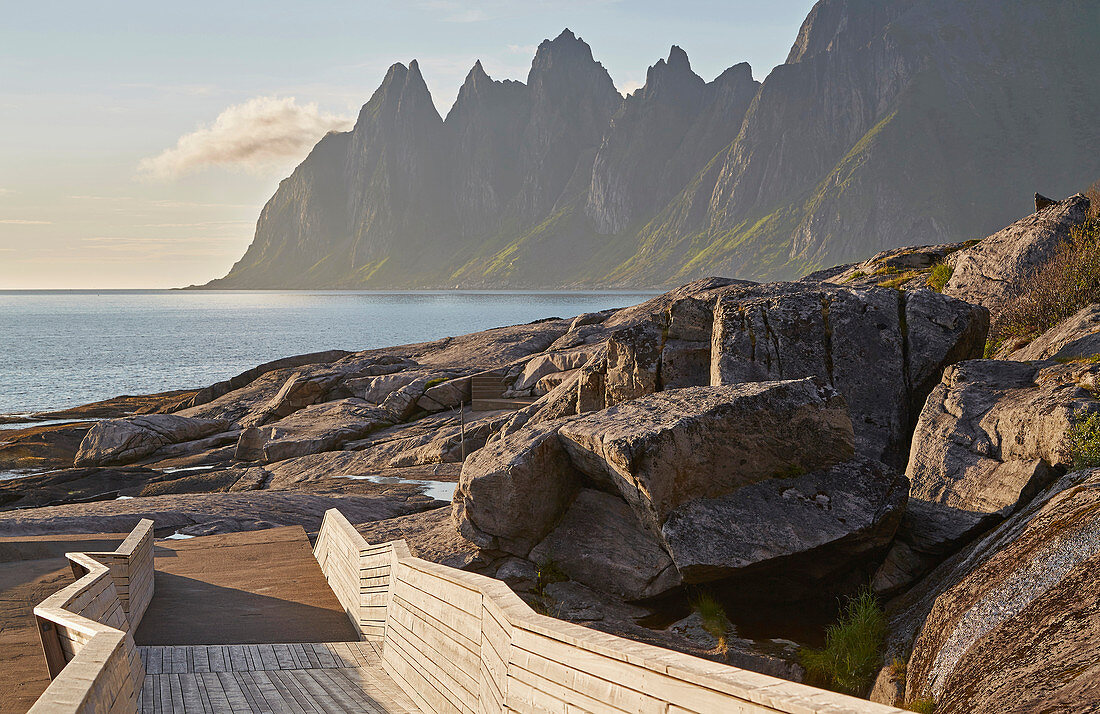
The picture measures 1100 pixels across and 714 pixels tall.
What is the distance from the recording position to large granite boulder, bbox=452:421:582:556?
11992mm

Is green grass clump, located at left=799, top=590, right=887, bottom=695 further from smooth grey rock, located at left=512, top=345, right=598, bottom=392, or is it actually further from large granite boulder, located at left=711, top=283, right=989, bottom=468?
smooth grey rock, located at left=512, top=345, right=598, bottom=392

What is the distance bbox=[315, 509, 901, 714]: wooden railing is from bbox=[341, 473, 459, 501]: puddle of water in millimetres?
9349

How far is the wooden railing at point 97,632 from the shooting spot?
16.7ft

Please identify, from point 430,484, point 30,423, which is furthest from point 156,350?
point 430,484

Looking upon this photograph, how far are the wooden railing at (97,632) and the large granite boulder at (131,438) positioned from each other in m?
23.5

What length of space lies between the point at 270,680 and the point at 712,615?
5.55 meters

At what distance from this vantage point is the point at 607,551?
38.1ft

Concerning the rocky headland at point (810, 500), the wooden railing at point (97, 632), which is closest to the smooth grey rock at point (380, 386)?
the rocky headland at point (810, 500)

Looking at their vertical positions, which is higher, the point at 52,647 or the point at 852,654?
the point at 52,647

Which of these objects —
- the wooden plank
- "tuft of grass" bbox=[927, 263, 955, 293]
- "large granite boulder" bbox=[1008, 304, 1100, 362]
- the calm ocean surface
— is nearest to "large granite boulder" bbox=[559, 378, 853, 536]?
"large granite boulder" bbox=[1008, 304, 1100, 362]

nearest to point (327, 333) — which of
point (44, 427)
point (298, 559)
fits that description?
point (44, 427)

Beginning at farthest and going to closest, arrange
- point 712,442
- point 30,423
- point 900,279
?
point 30,423, point 900,279, point 712,442

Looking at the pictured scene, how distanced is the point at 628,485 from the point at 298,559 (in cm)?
727

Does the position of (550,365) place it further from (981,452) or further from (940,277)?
(981,452)
